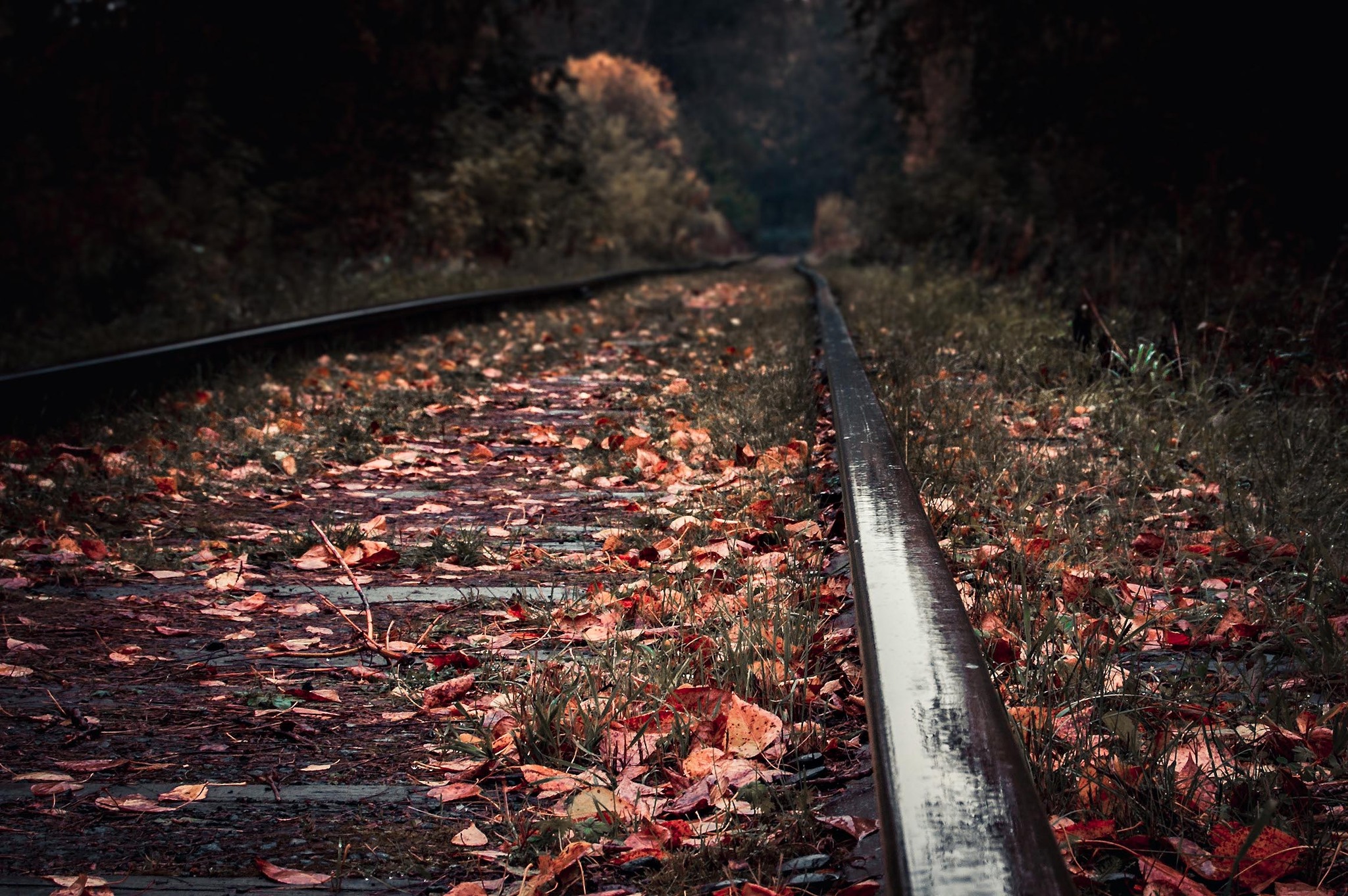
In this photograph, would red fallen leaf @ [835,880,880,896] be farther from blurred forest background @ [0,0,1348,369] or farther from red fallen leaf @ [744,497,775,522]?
blurred forest background @ [0,0,1348,369]

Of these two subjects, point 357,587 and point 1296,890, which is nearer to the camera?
point 1296,890

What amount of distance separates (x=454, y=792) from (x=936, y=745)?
0.87m

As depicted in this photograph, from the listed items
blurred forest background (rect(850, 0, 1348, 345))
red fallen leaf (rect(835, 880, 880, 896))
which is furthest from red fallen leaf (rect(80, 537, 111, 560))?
blurred forest background (rect(850, 0, 1348, 345))

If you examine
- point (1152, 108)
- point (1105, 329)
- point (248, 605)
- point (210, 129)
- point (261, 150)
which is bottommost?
point (248, 605)

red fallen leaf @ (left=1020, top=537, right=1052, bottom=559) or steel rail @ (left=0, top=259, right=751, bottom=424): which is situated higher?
steel rail @ (left=0, top=259, right=751, bottom=424)

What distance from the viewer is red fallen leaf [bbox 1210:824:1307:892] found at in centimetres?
150

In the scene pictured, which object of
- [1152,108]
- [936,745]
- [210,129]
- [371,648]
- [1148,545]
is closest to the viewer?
[936,745]

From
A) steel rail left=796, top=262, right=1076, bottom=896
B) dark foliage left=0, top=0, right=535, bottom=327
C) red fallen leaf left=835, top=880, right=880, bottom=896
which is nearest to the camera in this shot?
steel rail left=796, top=262, right=1076, bottom=896

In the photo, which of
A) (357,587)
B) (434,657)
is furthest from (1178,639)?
(357,587)

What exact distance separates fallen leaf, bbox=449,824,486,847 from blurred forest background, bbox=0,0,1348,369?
6.41 meters

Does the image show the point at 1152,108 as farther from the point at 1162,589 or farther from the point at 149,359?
the point at 1162,589

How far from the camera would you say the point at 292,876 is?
157 centimetres

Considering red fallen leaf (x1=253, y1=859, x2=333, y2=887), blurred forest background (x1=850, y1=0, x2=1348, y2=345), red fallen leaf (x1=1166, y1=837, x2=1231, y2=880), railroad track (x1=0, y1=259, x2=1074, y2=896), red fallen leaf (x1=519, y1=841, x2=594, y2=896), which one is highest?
blurred forest background (x1=850, y1=0, x2=1348, y2=345)

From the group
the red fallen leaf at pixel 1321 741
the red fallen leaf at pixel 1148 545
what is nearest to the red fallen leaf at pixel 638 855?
the red fallen leaf at pixel 1321 741
